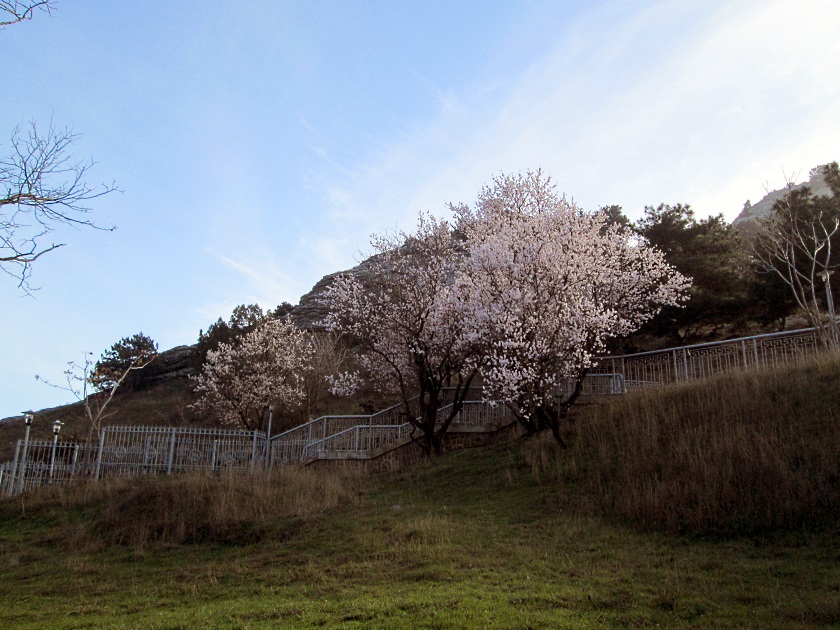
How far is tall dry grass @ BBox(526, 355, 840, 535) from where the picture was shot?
10508 millimetres

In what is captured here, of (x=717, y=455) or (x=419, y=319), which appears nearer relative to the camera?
(x=717, y=455)

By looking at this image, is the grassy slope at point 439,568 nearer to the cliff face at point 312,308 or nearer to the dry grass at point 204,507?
the dry grass at point 204,507

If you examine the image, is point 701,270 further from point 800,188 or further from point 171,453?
point 171,453

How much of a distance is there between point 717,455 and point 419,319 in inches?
422

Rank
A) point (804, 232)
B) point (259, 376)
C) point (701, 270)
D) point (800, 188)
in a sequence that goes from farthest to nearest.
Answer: point (259, 376)
point (800, 188)
point (701, 270)
point (804, 232)

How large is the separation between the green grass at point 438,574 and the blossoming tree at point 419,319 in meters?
5.86

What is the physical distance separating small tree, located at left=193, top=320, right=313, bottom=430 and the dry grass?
1360 centimetres

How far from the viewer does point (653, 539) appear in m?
10.7

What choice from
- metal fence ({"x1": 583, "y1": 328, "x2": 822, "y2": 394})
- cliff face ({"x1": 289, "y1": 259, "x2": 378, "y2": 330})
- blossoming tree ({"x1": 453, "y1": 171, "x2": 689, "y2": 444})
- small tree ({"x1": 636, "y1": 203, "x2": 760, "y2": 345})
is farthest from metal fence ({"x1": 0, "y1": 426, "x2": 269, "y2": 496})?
cliff face ({"x1": 289, "y1": 259, "x2": 378, "y2": 330})

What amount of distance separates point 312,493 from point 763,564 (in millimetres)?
10656

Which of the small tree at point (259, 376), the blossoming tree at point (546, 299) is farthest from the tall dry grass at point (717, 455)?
the small tree at point (259, 376)

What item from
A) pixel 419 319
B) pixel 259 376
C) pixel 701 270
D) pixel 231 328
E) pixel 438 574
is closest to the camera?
pixel 438 574

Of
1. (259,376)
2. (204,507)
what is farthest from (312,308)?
(204,507)

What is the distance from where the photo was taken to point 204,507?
15.4 m
